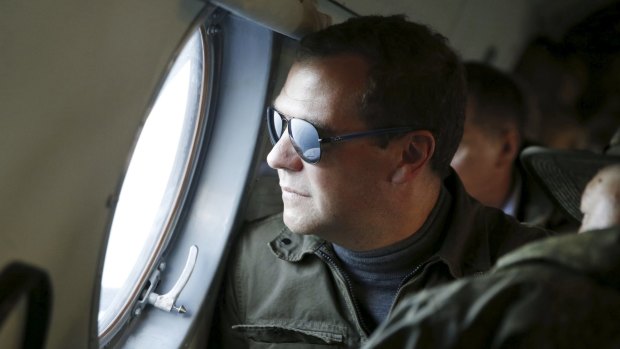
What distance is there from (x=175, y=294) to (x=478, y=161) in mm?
1682

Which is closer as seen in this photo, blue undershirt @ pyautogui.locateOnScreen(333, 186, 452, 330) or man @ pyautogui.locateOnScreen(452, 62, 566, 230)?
blue undershirt @ pyautogui.locateOnScreen(333, 186, 452, 330)

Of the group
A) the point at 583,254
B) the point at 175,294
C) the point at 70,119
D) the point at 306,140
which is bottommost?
the point at 175,294

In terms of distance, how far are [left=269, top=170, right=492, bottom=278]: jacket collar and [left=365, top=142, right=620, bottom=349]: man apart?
1.23 meters

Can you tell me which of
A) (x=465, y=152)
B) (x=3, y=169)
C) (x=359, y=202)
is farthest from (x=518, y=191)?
(x=3, y=169)

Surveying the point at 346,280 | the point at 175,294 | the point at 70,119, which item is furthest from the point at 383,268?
the point at 70,119

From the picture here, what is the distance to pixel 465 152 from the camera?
353cm

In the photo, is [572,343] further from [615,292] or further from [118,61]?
[118,61]

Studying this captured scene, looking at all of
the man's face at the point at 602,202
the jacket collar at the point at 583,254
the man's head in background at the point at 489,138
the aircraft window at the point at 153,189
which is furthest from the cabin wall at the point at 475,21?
the jacket collar at the point at 583,254

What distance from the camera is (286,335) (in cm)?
230

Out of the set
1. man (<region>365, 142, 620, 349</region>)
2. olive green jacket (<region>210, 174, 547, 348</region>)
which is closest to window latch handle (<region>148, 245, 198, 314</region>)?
olive green jacket (<region>210, 174, 547, 348</region>)

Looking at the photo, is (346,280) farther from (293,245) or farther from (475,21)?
(475,21)

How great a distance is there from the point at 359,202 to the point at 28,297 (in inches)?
37.0

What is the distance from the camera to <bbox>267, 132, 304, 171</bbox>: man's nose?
2.17 metres

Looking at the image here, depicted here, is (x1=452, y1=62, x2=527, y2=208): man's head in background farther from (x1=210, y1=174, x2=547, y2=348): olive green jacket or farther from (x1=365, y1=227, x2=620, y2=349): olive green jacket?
(x1=365, y1=227, x2=620, y2=349): olive green jacket
